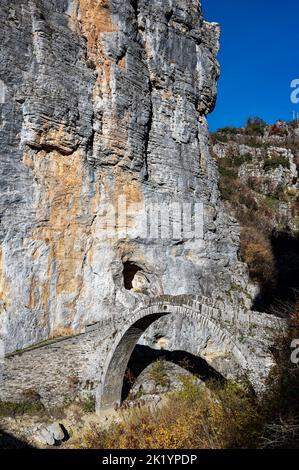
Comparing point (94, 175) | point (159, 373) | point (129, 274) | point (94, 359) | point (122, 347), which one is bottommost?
point (159, 373)

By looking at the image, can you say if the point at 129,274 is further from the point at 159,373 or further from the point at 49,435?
the point at 49,435

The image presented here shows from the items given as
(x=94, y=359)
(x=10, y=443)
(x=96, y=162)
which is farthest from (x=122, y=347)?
(x=96, y=162)

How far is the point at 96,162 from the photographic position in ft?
55.4

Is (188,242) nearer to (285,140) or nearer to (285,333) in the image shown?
(285,333)

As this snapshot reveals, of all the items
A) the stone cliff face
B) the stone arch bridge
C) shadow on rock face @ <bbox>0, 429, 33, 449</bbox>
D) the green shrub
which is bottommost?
shadow on rock face @ <bbox>0, 429, 33, 449</bbox>

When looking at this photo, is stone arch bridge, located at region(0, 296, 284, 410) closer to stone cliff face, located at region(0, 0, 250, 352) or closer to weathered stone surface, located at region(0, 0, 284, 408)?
weathered stone surface, located at region(0, 0, 284, 408)

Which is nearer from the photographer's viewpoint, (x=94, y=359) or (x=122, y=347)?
(x=122, y=347)

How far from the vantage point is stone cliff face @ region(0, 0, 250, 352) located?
48.8 ft

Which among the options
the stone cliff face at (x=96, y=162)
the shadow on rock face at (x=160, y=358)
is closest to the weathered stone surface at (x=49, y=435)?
the shadow on rock face at (x=160, y=358)

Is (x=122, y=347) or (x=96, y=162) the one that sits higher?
(x=96, y=162)

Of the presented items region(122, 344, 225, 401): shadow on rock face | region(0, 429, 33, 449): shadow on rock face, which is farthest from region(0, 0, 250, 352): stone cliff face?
region(0, 429, 33, 449): shadow on rock face

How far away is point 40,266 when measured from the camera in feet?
49.8
